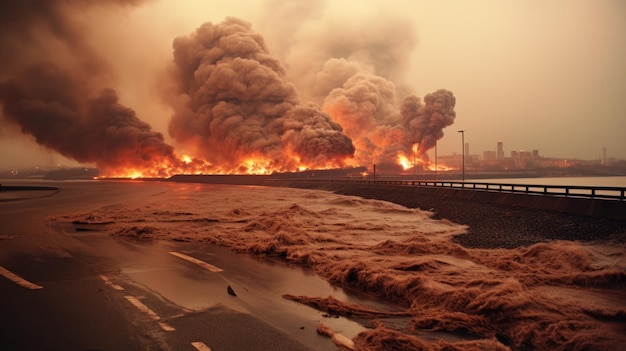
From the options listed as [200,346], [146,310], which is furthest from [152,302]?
[200,346]

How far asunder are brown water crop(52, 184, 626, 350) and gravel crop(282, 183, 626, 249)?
1.48m

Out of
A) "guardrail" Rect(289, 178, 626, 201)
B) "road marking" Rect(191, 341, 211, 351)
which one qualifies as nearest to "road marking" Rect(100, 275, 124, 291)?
"road marking" Rect(191, 341, 211, 351)

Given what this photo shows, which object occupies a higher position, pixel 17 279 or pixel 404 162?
pixel 404 162

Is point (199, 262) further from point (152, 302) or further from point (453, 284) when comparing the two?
point (453, 284)

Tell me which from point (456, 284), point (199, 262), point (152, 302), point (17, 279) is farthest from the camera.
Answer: point (199, 262)

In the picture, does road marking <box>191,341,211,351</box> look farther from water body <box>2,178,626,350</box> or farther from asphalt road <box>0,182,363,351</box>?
water body <box>2,178,626,350</box>

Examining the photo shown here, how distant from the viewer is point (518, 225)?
22.9m

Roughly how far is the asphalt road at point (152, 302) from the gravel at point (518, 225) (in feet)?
34.7

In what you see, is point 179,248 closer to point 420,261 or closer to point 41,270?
point 41,270

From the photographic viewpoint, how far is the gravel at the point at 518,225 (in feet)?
61.3

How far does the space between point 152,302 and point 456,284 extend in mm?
7078

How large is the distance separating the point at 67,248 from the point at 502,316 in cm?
1413

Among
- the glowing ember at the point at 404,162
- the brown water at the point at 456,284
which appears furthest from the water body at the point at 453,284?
the glowing ember at the point at 404,162

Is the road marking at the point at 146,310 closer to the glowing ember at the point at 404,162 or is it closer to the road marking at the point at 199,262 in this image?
the road marking at the point at 199,262
